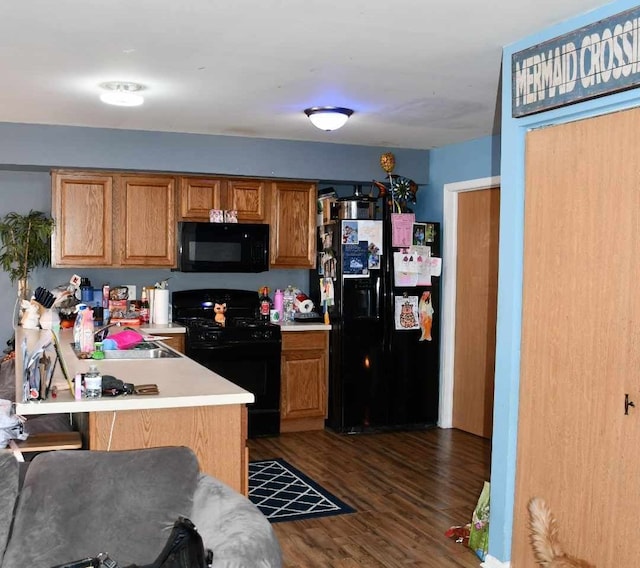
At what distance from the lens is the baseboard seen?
3.27m

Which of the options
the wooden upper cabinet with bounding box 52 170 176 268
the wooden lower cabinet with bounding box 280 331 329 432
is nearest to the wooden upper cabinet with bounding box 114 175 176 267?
the wooden upper cabinet with bounding box 52 170 176 268

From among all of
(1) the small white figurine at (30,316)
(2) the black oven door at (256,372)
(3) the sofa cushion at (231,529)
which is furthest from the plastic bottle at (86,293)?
(3) the sofa cushion at (231,529)

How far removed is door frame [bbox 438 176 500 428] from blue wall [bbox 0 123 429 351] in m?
0.38

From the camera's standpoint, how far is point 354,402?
5.89 metres

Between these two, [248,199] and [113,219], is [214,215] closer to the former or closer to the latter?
[248,199]

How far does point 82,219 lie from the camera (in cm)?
559

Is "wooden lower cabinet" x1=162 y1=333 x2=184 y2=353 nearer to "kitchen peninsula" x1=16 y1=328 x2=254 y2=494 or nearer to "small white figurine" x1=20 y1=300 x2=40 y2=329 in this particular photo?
"small white figurine" x1=20 y1=300 x2=40 y2=329

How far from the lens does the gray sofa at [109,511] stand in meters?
2.11

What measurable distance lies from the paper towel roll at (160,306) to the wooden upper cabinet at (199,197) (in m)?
0.60

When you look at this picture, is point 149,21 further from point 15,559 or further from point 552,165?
point 15,559

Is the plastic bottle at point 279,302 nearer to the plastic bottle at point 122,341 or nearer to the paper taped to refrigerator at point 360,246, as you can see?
the paper taped to refrigerator at point 360,246

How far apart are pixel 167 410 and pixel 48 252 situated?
3.15 m

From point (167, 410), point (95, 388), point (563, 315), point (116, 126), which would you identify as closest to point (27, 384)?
point (95, 388)

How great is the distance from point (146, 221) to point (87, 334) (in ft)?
6.09
